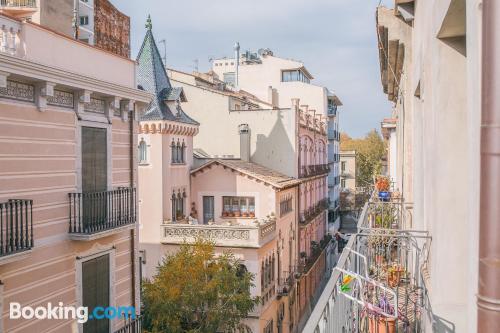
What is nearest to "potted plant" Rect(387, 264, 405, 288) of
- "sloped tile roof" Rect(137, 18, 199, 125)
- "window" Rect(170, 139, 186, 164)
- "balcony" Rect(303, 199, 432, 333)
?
"balcony" Rect(303, 199, 432, 333)

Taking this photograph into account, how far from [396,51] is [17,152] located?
8.71 meters

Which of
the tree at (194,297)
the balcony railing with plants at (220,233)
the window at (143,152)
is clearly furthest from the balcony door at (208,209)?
the tree at (194,297)

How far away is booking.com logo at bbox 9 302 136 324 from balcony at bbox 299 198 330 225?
2129 centimetres

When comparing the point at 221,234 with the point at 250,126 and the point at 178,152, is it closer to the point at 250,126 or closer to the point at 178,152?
the point at 178,152

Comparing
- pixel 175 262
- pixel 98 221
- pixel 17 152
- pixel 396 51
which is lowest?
pixel 175 262

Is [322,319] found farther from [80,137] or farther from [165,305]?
[165,305]

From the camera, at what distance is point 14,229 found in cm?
1005

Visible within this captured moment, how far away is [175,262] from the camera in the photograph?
19.8 m

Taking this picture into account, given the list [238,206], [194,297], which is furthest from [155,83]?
[194,297]

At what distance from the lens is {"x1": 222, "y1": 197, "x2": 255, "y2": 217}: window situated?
2748 cm

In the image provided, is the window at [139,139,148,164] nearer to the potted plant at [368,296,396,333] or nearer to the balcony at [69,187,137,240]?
the balcony at [69,187,137,240]

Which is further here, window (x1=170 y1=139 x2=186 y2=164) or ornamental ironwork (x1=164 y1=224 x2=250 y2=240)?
window (x1=170 y1=139 x2=186 y2=164)

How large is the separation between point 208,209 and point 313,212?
549 inches

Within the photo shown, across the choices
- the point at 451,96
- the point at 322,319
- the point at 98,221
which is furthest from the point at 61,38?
the point at 322,319
